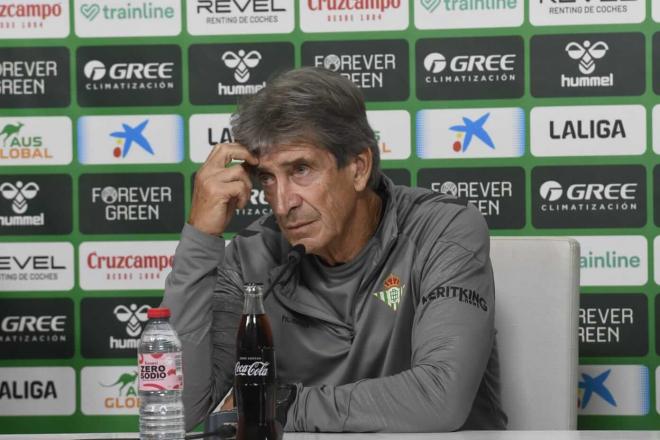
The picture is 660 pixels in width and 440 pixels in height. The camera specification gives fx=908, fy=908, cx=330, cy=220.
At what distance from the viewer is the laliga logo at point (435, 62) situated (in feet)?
9.54

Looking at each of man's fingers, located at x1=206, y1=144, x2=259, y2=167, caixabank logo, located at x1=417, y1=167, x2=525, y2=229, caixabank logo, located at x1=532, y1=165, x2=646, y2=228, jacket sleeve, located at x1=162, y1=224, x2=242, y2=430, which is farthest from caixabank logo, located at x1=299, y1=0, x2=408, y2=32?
jacket sleeve, located at x1=162, y1=224, x2=242, y2=430

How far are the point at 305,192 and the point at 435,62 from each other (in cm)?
120

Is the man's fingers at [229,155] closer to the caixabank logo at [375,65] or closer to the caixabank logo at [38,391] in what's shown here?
the caixabank logo at [375,65]

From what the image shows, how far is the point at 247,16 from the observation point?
9.73 ft

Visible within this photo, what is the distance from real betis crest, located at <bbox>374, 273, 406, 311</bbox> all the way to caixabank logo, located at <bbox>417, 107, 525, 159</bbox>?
1105 mm

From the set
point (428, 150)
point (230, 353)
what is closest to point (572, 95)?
point (428, 150)

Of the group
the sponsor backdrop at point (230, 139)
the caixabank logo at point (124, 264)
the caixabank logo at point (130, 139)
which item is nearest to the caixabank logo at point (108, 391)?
the sponsor backdrop at point (230, 139)

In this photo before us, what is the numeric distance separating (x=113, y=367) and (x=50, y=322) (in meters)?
0.26

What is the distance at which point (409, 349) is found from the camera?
73.3 inches

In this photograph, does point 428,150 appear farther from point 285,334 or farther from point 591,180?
point 285,334

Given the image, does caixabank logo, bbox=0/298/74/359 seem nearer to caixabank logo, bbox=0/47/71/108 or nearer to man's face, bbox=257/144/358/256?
caixabank logo, bbox=0/47/71/108

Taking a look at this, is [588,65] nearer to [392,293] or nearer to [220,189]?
[392,293]

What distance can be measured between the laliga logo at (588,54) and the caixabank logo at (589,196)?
1.03 feet

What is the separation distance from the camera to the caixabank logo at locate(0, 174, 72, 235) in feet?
9.87
